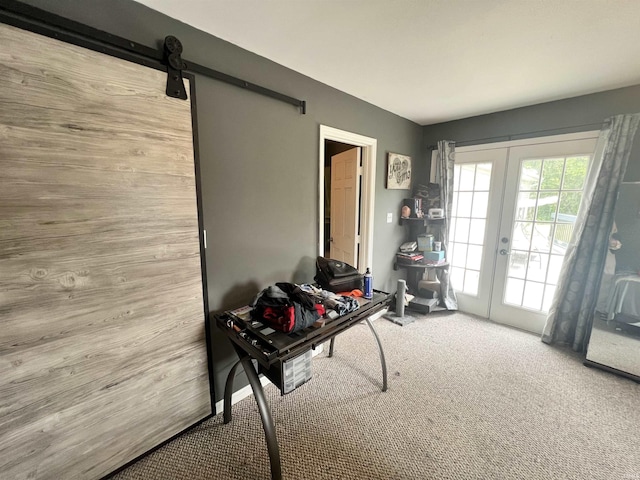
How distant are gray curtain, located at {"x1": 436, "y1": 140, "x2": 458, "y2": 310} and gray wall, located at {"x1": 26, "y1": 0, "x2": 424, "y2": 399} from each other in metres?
1.39

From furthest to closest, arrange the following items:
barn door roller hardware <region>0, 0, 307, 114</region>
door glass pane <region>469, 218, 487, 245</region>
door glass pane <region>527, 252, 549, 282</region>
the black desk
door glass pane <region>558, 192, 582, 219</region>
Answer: door glass pane <region>469, 218, 487, 245</region> → door glass pane <region>527, 252, 549, 282</region> → door glass pane <region>558, 192, 582, 219</region> → the black desk → barn door roller hardware <region>0, 0, 307, 114</region>

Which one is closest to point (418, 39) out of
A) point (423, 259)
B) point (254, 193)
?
point (254, 193)

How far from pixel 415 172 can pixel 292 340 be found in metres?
2.93

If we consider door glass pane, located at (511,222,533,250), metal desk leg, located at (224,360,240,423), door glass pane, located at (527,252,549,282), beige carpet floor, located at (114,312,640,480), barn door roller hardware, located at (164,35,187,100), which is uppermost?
barn door roller hardware, located at (164,35,187,100)

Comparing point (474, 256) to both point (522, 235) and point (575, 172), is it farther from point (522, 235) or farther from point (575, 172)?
point (575, 172)

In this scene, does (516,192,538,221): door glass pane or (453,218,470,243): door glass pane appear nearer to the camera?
(516,192,538,221): door glass pane

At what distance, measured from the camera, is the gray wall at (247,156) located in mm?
1296

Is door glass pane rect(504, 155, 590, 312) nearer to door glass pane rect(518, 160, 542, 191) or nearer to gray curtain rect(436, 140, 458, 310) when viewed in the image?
door glass pane rect(518, 160, 542, 191)

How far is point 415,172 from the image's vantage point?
3.40 metres

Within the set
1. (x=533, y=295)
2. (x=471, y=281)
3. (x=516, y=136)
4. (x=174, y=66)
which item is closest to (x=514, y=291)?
(x=533, y=295)

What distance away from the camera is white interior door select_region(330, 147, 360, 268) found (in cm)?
282

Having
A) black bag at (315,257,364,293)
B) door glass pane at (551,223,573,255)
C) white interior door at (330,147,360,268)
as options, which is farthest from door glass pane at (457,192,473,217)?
black bag at (315,257,364,293)

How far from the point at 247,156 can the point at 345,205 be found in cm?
156

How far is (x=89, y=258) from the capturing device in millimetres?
1170
